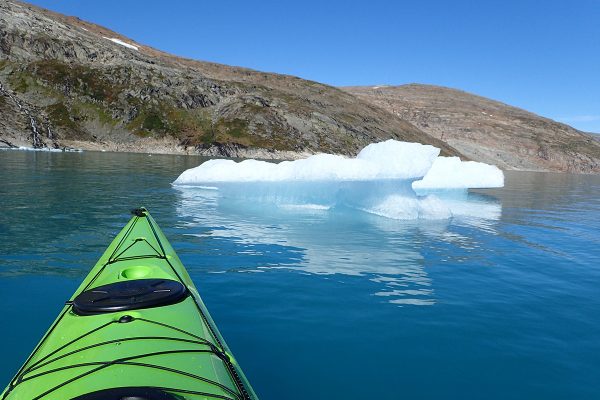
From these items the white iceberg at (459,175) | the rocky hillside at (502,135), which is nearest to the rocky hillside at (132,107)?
the rocky hillside at (502,135)

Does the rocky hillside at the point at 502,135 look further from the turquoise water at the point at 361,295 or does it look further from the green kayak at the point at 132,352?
the green kayak at the point at 132,352

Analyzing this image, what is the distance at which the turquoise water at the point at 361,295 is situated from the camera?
246 inches

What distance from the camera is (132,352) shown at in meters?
4.39

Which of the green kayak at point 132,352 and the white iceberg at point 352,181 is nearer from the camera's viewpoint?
the green kayak at point 132,352

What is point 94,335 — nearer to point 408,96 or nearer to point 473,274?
point 473,274

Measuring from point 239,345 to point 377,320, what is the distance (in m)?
2.79

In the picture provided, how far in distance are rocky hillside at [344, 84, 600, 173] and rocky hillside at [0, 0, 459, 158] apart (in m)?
36.1

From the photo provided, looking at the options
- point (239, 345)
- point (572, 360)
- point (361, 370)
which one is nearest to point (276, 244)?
point (239, 345)

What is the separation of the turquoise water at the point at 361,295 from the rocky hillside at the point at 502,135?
126159 millimetres

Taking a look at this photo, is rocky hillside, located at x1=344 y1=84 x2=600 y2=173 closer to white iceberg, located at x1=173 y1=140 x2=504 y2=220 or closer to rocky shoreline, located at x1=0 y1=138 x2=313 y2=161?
rocky shoreline, located at x1=0 y1=138 x2=313 y2=161

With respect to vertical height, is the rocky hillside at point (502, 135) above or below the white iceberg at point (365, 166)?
above

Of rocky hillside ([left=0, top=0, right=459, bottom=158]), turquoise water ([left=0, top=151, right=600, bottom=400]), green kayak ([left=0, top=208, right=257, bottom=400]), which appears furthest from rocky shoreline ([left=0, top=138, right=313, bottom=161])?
green kayak ([left=0, top=208, right=257, bottom=400])

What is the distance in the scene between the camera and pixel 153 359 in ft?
14.1

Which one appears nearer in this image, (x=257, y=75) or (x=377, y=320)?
(x=377, y=320)
